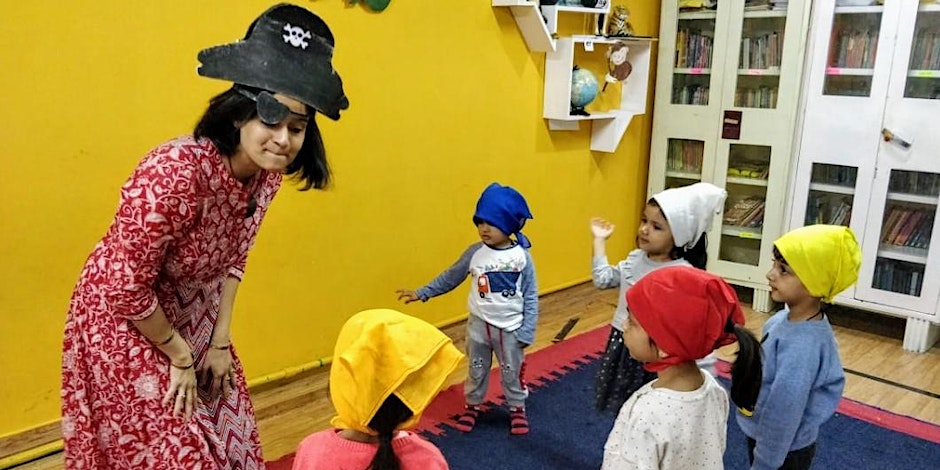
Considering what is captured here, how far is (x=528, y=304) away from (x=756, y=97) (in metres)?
2.26

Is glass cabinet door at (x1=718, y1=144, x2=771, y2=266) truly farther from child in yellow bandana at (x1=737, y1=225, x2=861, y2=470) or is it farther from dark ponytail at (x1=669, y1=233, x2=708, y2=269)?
child in yellow bandana at (x1=737, y1=225, x2=861, y2=470)

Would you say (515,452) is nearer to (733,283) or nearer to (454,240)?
(454,240)

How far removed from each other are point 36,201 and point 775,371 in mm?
2111

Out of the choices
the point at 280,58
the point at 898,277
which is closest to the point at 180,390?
the point at 280,58

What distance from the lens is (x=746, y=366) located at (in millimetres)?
1431

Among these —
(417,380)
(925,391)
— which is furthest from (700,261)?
(925,391)

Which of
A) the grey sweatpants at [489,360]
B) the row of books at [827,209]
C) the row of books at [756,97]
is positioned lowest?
the grey sweatpants at [489,360]

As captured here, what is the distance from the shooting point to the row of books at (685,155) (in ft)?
13.6

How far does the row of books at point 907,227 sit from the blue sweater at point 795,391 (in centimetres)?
210

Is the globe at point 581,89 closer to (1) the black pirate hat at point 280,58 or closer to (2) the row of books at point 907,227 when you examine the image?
(2) the row of books at point 907,227

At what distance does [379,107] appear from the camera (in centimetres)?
284

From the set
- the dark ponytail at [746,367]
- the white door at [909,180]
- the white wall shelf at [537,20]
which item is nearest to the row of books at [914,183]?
the white door at [909,180]

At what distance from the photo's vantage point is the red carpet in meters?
2.58

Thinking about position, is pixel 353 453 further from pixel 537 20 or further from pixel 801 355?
pixel 537 20
